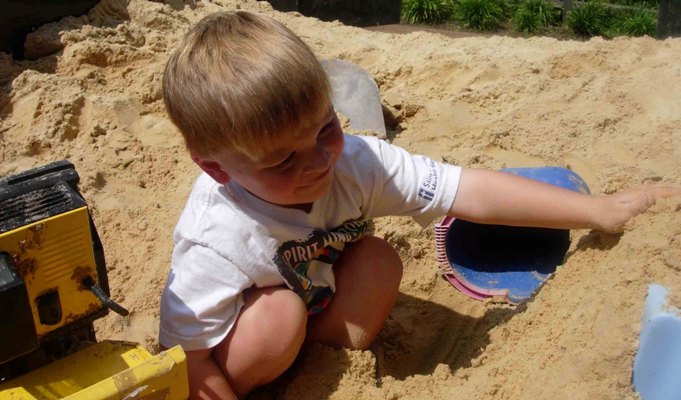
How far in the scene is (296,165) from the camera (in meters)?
1.51

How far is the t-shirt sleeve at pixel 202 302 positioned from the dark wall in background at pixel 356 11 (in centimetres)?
495

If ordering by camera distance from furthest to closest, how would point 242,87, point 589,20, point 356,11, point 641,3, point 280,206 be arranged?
point 356,11 < point 641,3 < point 589,20 < point 280,206 < point 242,87

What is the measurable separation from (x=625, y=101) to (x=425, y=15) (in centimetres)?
390

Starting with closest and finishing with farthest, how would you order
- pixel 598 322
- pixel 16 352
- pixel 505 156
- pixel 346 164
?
pixel 16 352, pixel 598 322, pixel 346 164, pixel 505 156

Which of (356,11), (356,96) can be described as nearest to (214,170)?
(356,96)

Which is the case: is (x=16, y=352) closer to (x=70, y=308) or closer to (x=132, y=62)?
(x=70, y=308)

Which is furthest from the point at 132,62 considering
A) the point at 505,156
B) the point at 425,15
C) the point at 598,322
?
the point at 425,15

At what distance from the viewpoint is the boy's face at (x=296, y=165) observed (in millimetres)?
1484

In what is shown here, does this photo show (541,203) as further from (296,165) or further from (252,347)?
(252,347)

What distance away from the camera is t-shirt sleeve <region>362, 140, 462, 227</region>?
1.76 m

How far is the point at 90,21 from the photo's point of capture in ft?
10.5

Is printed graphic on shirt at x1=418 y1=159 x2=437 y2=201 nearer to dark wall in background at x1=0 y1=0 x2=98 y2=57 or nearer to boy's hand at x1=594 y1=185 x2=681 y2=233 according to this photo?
boy's hand at x1=594 y1=185 x2=681 y2=233

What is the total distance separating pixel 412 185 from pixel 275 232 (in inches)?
13.6

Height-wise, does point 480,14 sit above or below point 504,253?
below
